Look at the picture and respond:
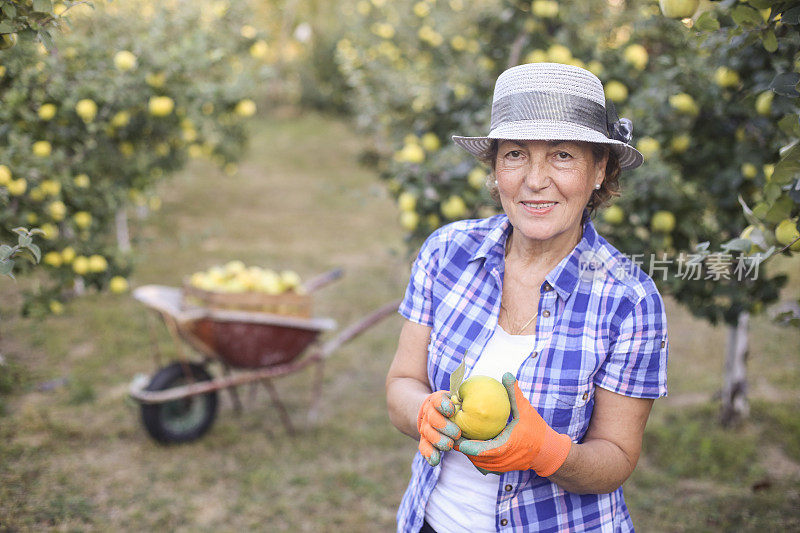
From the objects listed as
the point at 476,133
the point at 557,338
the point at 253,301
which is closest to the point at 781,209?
the point at 557,338

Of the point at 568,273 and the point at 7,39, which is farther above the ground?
the point at 7,39

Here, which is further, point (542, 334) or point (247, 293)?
point (247, 293)

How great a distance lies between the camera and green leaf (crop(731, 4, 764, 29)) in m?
1.37

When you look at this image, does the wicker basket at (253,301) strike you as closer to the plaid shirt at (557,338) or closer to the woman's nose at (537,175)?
the plaid shirt at (557,338)

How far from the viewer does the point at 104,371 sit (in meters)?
4.75

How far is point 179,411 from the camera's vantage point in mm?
3750

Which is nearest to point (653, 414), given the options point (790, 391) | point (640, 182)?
point (790, 391)

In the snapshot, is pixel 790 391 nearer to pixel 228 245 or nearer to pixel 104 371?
pixel 104 371

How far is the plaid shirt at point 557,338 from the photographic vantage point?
1.30m

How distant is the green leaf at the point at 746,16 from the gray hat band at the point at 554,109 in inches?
14.5

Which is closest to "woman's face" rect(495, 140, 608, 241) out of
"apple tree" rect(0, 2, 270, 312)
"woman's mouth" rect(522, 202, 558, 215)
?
"woman's mouth" rect(522, 202, 558, 215)

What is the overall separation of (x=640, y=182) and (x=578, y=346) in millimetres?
1561

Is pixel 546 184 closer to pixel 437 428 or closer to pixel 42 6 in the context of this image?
pixel 437 428

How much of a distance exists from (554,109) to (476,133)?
5.61 feet
